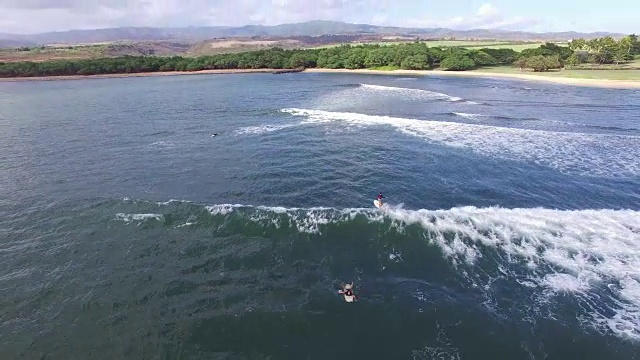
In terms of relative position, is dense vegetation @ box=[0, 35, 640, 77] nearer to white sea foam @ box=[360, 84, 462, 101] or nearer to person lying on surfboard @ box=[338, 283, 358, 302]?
white sea foam @ box=[360, 84, 462, 101]

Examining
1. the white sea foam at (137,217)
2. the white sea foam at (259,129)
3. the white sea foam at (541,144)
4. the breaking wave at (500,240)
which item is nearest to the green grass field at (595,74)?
the white sea foam at (541,144)

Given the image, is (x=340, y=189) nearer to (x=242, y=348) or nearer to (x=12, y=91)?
(x=242, y=348)

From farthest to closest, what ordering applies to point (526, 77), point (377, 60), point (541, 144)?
point (377, 60) → point (526, 77) → point (541, 144)

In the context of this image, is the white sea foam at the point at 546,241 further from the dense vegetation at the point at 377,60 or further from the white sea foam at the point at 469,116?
the dense vegetation at the point at 377,60

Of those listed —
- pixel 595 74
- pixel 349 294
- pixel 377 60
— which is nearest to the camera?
pixel 349 294

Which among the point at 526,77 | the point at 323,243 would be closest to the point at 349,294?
the point at 323,243

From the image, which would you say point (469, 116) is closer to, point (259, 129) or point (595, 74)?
point (259, 129)
